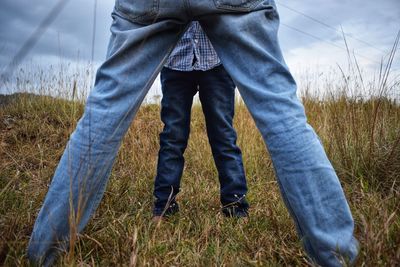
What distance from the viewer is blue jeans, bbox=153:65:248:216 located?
7.27ft

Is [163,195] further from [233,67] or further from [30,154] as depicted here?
[30,154]

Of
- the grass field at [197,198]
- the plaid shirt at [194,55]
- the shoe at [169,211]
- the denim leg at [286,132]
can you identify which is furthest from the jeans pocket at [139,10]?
the shoe at [169,211]

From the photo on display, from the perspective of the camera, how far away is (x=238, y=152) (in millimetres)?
2324

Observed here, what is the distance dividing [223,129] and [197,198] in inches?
20.3

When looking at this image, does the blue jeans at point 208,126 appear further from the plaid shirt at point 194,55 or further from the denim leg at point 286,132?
the denim leg at point 286,132

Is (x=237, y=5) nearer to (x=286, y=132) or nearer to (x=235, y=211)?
(x=286, y=132)

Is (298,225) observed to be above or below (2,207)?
above

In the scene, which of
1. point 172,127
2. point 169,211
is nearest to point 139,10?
point 172,127

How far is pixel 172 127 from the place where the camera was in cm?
223

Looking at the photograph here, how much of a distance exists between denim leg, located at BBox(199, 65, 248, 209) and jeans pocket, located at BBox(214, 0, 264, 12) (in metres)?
0.97

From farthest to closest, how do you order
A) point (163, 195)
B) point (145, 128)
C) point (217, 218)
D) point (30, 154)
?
point (145, 128) < point (30, 154) < point (163, 195) < point (217, 218)

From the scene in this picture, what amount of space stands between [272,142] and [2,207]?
1493mm

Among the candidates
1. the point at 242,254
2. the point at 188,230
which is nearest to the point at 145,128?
the point at 188,230

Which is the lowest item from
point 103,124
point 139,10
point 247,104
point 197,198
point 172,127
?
point 197,198
